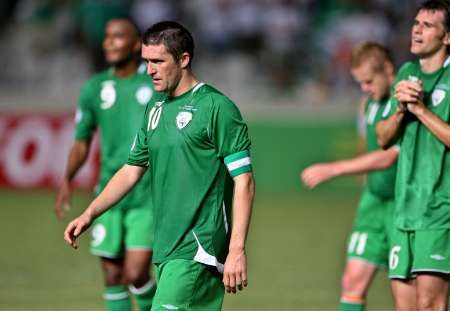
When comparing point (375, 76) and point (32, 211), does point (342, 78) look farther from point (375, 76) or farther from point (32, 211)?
point (375, 76)

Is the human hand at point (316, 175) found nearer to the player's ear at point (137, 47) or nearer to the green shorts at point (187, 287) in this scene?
the green shorts at point (187, 287)

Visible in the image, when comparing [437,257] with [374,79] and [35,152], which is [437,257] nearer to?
[374,79]

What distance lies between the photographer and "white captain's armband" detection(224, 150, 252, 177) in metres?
6.43

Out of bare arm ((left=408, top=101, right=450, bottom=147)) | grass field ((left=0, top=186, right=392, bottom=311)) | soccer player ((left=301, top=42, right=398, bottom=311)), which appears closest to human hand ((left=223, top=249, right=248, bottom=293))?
bare arm ((left=408, top=101, right=450, bottom=147))

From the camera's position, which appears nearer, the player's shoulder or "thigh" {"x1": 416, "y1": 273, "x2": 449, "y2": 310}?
"thigh" {"x1": 416, "y1": 273, "x2": 449, "y2": 310}

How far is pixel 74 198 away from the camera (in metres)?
18.3

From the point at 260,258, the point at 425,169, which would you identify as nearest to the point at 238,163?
the point at 425,169

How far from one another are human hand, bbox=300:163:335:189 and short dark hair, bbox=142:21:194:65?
1.42m

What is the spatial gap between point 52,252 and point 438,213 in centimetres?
761

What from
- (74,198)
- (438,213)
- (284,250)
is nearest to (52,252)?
(284,250)

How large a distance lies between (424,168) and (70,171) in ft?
10.9

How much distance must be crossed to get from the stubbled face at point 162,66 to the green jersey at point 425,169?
169 cm

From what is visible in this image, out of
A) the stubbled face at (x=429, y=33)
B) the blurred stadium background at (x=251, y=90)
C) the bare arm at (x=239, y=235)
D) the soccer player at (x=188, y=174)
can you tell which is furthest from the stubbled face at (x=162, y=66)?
the blurred stadium background at (x=251, y=90)

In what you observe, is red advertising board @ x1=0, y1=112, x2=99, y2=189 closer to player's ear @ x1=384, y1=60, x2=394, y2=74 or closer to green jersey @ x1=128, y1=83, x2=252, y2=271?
player's ear @ x1=384, y1=60, x2=394, y2=74
